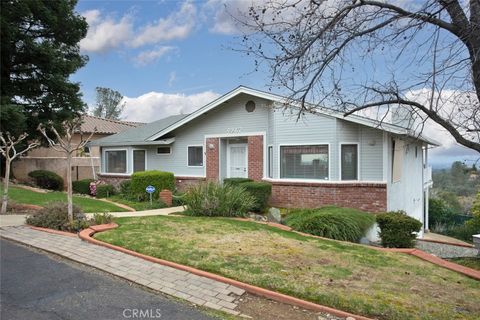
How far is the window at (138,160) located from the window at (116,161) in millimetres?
686

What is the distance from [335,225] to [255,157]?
6.26 meters

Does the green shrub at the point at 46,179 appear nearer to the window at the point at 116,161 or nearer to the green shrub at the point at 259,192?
the window at the point at 116,161

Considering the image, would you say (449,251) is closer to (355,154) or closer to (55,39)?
(355,154)

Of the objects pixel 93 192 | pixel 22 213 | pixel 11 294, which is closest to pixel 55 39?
pixel 93 192

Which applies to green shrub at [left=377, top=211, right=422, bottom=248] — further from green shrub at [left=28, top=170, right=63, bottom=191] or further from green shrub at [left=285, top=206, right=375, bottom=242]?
green shrub at [left=28, top=170, right=63, bottom=191]

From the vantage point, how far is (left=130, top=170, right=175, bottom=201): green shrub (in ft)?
51.7

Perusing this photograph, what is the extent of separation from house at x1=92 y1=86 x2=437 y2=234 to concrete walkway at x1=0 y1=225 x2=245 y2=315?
20.2ft

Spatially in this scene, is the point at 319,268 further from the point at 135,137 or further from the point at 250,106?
the point at 135,137

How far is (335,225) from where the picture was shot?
945 centimetres

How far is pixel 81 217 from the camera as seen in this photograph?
29.1ft

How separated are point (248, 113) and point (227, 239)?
8434mm

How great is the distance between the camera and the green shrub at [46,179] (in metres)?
20.7

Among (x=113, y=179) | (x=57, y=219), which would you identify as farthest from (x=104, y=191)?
(x=57, y=219)

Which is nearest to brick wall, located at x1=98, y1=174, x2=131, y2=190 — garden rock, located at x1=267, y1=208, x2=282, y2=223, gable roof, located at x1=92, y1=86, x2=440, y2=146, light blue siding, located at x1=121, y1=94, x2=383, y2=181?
light blue siding, located at x1=121, y1=94, x2=383, y2=181
